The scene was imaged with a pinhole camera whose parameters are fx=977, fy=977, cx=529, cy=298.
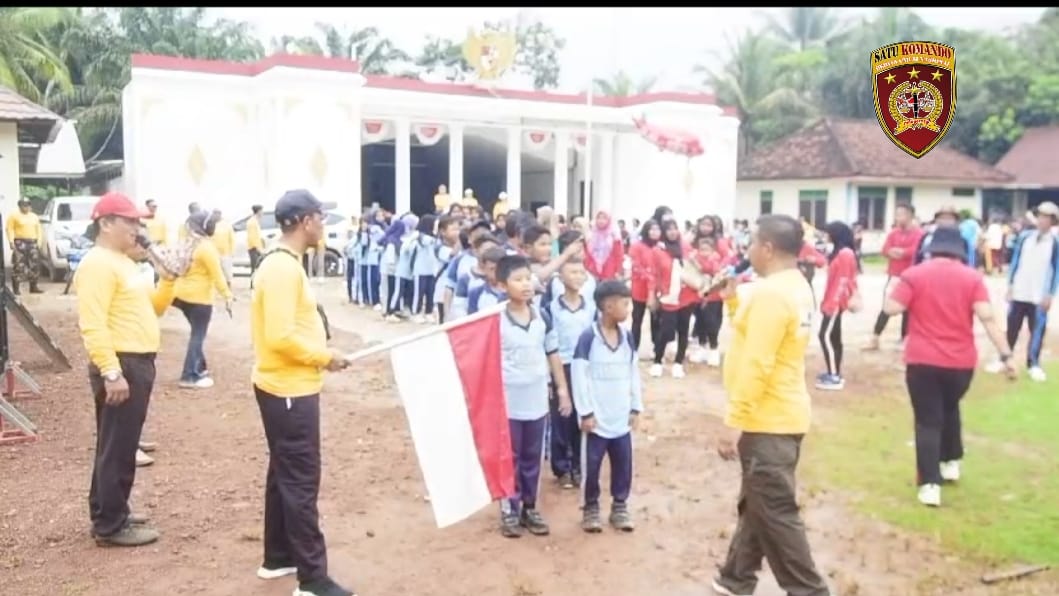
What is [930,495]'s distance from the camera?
5.63 m

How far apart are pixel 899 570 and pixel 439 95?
2288 cm

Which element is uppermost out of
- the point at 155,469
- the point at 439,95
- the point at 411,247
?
the point at 439,95

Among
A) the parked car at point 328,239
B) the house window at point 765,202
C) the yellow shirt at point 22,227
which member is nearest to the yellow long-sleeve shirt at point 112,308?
the yellow shirt at point 22,227

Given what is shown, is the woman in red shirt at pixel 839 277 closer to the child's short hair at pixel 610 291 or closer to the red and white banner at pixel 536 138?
the child's short hair at pixel 610 291

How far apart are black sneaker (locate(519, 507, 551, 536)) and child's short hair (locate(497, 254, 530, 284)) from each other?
1227mm

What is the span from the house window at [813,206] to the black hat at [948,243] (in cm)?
2714

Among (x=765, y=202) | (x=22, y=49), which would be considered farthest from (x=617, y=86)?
(x=22, y=49)

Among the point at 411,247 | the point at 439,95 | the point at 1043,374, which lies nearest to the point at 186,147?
the point at 439,95

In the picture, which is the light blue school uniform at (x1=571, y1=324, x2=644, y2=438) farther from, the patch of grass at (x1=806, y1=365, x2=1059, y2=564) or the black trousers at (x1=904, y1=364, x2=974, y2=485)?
the black trousers at (x1=904, y1=364, x2=974, y2=485)

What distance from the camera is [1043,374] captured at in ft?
31.7

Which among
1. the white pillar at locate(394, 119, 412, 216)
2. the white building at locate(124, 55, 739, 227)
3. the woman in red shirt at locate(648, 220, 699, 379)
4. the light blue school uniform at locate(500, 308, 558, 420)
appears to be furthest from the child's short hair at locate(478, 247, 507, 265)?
the white pillar at locate(394, 119, 412, 216)

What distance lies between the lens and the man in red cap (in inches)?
186

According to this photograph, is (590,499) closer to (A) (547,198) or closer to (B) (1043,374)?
(B) (1043,374)

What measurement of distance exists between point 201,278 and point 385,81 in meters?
17.9
